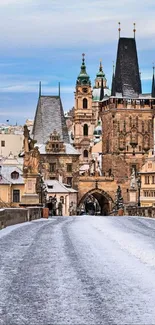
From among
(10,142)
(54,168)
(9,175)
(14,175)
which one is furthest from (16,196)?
(10,142)

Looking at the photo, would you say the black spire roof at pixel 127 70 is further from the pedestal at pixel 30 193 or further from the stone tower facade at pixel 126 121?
the pedestal at pixel 30 193

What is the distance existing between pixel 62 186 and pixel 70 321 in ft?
346

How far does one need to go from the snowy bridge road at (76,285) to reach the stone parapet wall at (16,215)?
10.3 metres

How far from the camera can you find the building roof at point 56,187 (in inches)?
4471

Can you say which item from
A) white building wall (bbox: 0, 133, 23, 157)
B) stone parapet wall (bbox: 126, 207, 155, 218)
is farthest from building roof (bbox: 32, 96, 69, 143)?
stone parapet wall (bbox: 126, 207, 155, 218)

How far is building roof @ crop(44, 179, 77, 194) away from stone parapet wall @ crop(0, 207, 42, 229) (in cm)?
6424

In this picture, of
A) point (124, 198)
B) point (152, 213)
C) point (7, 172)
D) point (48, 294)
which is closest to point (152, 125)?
point (124, 198)

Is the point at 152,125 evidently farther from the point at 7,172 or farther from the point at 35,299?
the point at 35,299

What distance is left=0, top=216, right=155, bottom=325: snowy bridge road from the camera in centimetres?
1017

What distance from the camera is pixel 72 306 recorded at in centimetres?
1073

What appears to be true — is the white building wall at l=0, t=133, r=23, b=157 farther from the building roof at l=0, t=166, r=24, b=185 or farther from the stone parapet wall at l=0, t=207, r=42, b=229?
the stone parapet wall at l=0, t=207, r=42, b=229

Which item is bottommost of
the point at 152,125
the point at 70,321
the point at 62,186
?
the point at 70,321

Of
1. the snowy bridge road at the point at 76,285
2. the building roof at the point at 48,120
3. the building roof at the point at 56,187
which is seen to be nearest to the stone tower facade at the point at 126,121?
the building roof at the point at 48,120

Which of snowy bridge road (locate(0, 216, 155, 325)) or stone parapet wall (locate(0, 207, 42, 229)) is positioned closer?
snowy bridge road (locate(0, 216, 155, 325))
